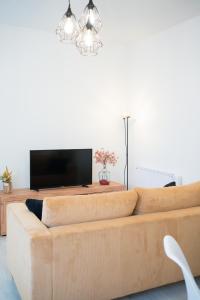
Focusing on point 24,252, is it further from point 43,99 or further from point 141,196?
point 43,99

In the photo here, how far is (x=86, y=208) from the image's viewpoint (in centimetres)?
241

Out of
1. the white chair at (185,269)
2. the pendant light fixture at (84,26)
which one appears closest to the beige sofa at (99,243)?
the white chair at (185,269)

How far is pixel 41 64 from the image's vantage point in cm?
479

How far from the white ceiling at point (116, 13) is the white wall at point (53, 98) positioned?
0.38 metres

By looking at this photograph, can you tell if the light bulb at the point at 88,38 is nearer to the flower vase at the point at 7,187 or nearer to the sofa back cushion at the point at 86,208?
the sofa back cushion at the point at 86,208

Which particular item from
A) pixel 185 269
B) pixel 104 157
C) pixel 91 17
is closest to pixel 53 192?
pixel 104 157

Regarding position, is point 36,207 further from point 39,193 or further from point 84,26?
point 39,193

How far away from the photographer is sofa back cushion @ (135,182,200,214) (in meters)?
2.63

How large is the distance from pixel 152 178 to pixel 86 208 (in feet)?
8.92

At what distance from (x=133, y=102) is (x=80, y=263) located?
378 cm

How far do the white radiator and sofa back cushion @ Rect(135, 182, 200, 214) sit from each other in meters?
1.59

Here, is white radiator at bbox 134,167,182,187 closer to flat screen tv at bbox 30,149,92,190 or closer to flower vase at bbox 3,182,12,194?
flat screen tv at bbox 30,149,92,190

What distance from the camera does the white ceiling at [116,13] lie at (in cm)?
368

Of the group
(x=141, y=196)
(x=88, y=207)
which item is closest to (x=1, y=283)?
(x=88, y=207)
